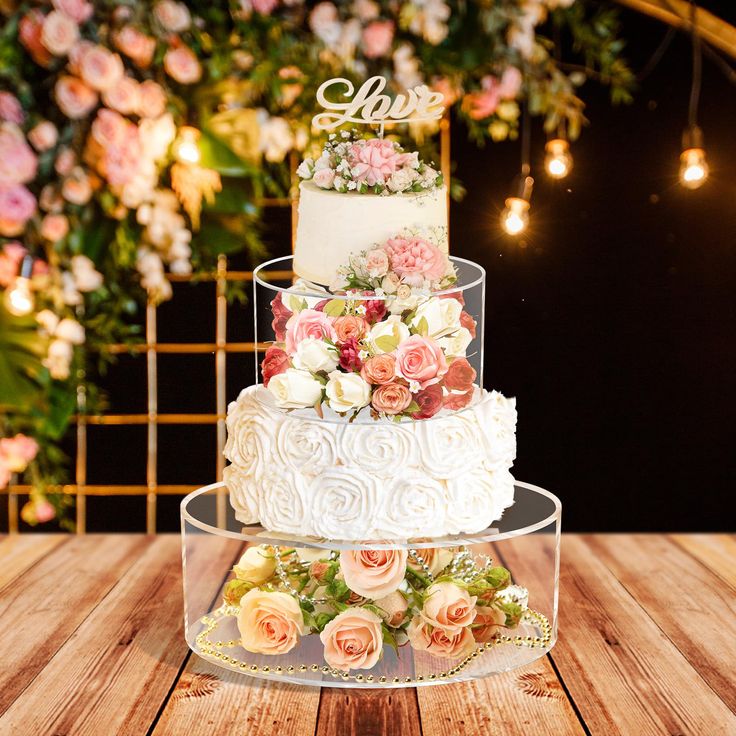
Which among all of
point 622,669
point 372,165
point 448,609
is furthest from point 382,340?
point 622,669

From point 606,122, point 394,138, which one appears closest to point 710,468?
point 606,122

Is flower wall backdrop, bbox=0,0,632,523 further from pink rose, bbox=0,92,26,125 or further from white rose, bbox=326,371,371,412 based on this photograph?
white rose, bbox=326,371,371,412

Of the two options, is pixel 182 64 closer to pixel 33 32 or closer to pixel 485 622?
pixel 33 32

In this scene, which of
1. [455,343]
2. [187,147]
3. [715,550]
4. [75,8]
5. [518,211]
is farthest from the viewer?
[518,211]

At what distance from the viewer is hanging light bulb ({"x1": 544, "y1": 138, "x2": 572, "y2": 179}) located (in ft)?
11.3

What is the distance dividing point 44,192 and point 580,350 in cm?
173

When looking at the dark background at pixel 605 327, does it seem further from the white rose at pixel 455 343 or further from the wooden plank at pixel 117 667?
the white rose at pixel 455 343

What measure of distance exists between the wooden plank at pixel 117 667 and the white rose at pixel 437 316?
0.92 meters

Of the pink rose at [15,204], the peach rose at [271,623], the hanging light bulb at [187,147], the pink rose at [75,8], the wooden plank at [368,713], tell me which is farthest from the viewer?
the hanging light bulb at [187,147]

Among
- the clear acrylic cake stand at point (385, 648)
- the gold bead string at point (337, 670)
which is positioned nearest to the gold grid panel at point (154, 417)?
Result: the clear acrylic cake stand at point (385, 648)

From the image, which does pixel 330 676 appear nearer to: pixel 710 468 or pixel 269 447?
pixel 269 447

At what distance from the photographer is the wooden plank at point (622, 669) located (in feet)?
7.18

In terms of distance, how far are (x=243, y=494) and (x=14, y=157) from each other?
117cm

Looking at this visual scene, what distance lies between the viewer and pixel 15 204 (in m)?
2.91
